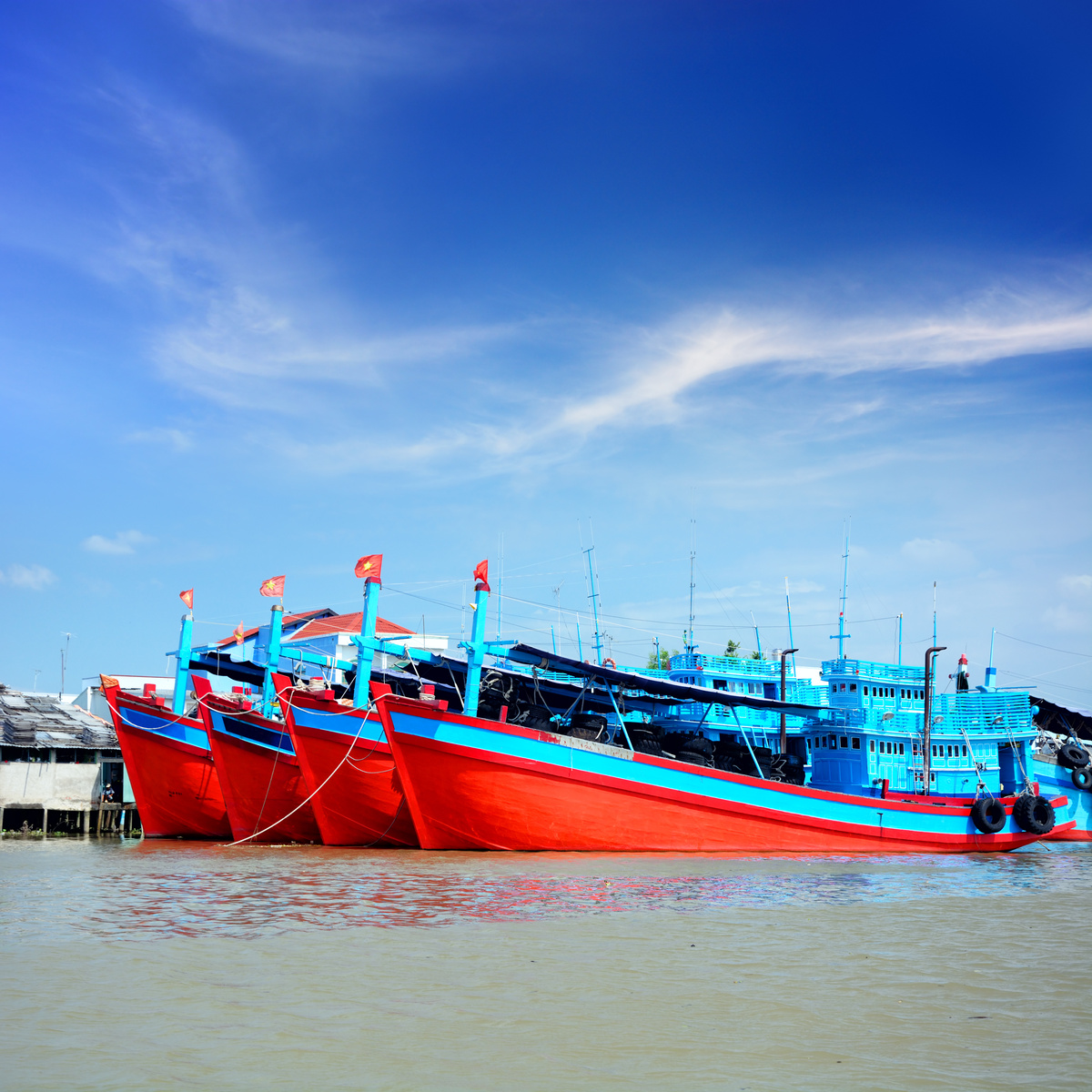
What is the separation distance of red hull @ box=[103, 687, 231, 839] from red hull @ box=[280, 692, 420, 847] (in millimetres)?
7716

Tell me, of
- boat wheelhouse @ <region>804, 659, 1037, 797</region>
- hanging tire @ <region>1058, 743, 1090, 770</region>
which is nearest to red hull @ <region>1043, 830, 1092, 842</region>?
boat wheelhouse @ <region>804, 659, 1037, 797</region>

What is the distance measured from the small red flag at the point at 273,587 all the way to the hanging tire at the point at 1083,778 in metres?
28.5

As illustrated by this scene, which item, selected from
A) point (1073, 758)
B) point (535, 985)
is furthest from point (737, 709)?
point (535, 985)

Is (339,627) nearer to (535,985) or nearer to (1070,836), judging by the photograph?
(1070,836)

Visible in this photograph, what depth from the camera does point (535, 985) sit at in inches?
382

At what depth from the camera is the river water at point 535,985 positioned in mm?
7098

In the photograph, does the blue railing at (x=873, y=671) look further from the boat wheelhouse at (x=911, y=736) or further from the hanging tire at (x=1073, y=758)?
the hanging tire at (x=1073, y=758)

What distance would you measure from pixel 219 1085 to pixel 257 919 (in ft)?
23.8

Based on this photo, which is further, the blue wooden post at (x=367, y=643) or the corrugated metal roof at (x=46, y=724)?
the corrugated metal roof at (x=46, y=724)

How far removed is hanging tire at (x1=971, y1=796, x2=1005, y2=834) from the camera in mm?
29125

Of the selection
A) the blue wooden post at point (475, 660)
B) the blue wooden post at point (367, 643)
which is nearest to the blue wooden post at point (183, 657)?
the blue wooden post at point (367, 643)

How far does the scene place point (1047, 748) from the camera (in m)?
37.6

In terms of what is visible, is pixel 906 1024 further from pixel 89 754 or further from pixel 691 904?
pixel 89 754

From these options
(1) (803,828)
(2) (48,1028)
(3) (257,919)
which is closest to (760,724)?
(1) (803,828)
